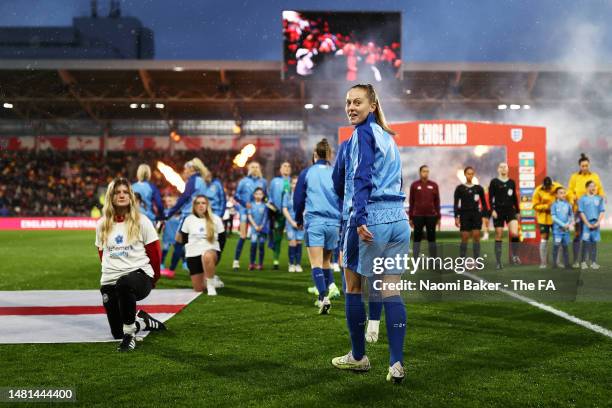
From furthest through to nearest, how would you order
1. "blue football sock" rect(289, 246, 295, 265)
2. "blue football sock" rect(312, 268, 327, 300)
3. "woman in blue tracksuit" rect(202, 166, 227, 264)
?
"blue football sock" rect(289, 246, 295, 265)
"woman in blue tracksuit" rect(202, 166, 227, 264)
"blue football sock" rect(312, 268, 327, 300)

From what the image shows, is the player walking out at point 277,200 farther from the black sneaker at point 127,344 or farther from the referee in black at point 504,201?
the black sneaker at point 127,344

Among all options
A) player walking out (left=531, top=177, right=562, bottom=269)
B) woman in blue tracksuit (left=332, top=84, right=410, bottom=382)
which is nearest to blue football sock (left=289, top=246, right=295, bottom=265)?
player walking out (left=531, top=177, right=562, bottom=269)

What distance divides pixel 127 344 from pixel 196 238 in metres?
3.84

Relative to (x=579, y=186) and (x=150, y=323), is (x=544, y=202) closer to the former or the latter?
(x=579, y=186)

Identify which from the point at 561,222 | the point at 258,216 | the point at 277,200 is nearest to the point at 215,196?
the point at 258,216

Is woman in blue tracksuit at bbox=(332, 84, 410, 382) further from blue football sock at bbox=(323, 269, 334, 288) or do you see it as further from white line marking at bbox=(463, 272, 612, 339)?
blue football sock at bbox=(323, 269, 334, 288)

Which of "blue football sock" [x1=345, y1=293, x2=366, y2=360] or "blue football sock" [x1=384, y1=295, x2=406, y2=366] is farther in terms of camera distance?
"blue football sock" [x1=345, y1=293, x2=366, y2=360]

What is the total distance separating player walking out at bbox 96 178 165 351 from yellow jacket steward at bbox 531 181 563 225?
9182 millimetres

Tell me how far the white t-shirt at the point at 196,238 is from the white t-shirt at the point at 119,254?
10.9 ft

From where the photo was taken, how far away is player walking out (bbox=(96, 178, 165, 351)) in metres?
5.61

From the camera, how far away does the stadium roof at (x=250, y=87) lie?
119 feet

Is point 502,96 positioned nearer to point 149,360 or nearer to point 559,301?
point 559,301

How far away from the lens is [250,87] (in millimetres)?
38719

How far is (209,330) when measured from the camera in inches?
Answer: 248
